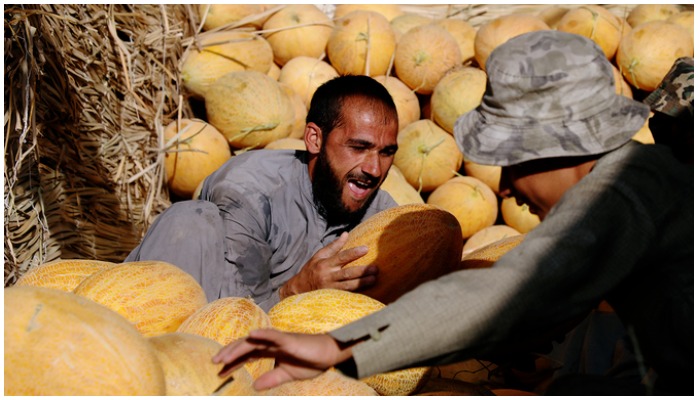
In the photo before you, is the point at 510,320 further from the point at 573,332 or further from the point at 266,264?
the point at 266,264

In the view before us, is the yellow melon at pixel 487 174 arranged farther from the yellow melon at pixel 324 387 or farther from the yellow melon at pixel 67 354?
the yellow melon at pixel 67 354

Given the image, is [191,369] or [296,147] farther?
[296,147]

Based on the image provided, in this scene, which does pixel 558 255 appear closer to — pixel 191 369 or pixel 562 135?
pixel 562 135

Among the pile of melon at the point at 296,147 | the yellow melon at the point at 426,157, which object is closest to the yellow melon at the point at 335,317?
the pile of melon at the point at 296,147

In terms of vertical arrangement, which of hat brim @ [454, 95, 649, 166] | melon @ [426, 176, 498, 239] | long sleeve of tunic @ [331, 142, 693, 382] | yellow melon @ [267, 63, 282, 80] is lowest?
melon @ [426, 176, 498, 239]

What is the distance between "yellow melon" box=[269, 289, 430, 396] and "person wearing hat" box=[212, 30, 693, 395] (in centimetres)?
55

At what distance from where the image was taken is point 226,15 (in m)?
5.54

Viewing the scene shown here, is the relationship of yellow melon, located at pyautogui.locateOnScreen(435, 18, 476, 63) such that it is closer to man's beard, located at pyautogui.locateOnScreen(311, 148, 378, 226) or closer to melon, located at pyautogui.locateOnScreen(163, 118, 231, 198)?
melon, located at pyautogui.locateOnScreen(163, 118, 231, 198)

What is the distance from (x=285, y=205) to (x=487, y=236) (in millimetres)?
1809

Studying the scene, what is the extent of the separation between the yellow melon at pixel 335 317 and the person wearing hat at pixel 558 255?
55 cm

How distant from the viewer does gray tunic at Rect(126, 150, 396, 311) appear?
327cm

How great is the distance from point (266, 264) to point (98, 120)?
5.45 feet

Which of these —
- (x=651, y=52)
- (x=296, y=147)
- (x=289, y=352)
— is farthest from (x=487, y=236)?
(x=289, y=352)

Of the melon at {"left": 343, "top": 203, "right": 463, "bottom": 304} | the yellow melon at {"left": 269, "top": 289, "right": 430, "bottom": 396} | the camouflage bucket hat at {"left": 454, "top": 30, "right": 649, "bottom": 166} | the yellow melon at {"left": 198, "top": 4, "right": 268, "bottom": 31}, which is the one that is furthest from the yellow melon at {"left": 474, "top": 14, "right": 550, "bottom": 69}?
the camouflage bucket hat at {"left": 454, "top": 30, "right": 649, "bottom": 166}
